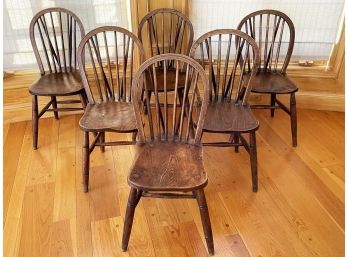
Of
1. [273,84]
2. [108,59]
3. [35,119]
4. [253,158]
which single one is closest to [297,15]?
[273,84]

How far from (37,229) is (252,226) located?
110 cm

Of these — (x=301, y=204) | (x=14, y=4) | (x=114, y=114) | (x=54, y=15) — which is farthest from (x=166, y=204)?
(x=14, y=4)

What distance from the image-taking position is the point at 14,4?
2.05 meters

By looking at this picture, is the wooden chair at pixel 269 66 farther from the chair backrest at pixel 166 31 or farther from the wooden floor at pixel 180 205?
the chair backrest at pixel 166 31

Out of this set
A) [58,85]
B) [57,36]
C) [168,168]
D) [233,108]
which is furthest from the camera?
[57,36]

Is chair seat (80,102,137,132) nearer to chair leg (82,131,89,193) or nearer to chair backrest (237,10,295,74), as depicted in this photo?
chair leg (82,131,89,193)

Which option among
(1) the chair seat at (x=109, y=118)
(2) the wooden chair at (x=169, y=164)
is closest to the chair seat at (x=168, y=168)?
(2) the wooden chair at (x=169, y=164)

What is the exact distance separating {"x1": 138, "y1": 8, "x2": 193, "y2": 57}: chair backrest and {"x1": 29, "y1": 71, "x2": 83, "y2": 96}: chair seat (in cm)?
54

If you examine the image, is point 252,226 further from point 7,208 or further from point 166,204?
point 7,208

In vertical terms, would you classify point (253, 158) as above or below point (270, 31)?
below

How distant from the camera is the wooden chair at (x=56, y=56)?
1.91 meters

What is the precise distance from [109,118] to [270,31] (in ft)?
4.77

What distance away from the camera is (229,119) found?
1606 mm

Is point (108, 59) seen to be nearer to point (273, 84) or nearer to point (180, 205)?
point (180, 205)
